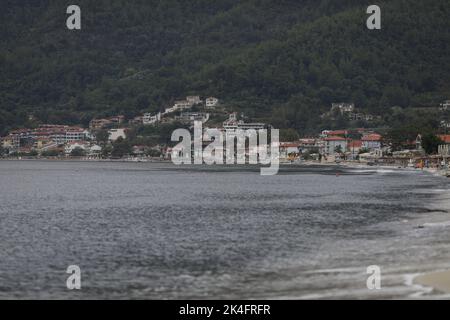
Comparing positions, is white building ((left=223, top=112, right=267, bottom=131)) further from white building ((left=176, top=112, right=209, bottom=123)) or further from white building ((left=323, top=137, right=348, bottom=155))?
white building ((left=323, top=137, right=348, bottom=155))

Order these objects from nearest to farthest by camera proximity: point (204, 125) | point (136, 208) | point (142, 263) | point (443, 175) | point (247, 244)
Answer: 1. point (142, 263)
2. point (247, 244)
3. point (136, 208)
4. point (443, 175)
5. point (204, 125)

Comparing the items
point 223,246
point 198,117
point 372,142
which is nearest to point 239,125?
point 198,117

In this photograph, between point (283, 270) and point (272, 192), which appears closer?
point (283, 270)

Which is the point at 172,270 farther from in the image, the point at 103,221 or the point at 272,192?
the point at 272,192

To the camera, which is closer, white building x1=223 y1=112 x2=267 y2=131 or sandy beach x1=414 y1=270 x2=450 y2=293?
sandy beach x1=414 y1=270 x2=450 y2=293

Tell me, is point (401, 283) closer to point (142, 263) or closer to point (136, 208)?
point (142, 263)

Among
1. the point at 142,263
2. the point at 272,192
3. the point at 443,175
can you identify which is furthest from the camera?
the point at 443,175

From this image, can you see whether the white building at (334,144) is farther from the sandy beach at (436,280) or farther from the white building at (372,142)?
the sandy beach at (436,280)

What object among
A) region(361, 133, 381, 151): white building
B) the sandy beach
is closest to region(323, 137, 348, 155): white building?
region(361, 133, 381, 151): white building
